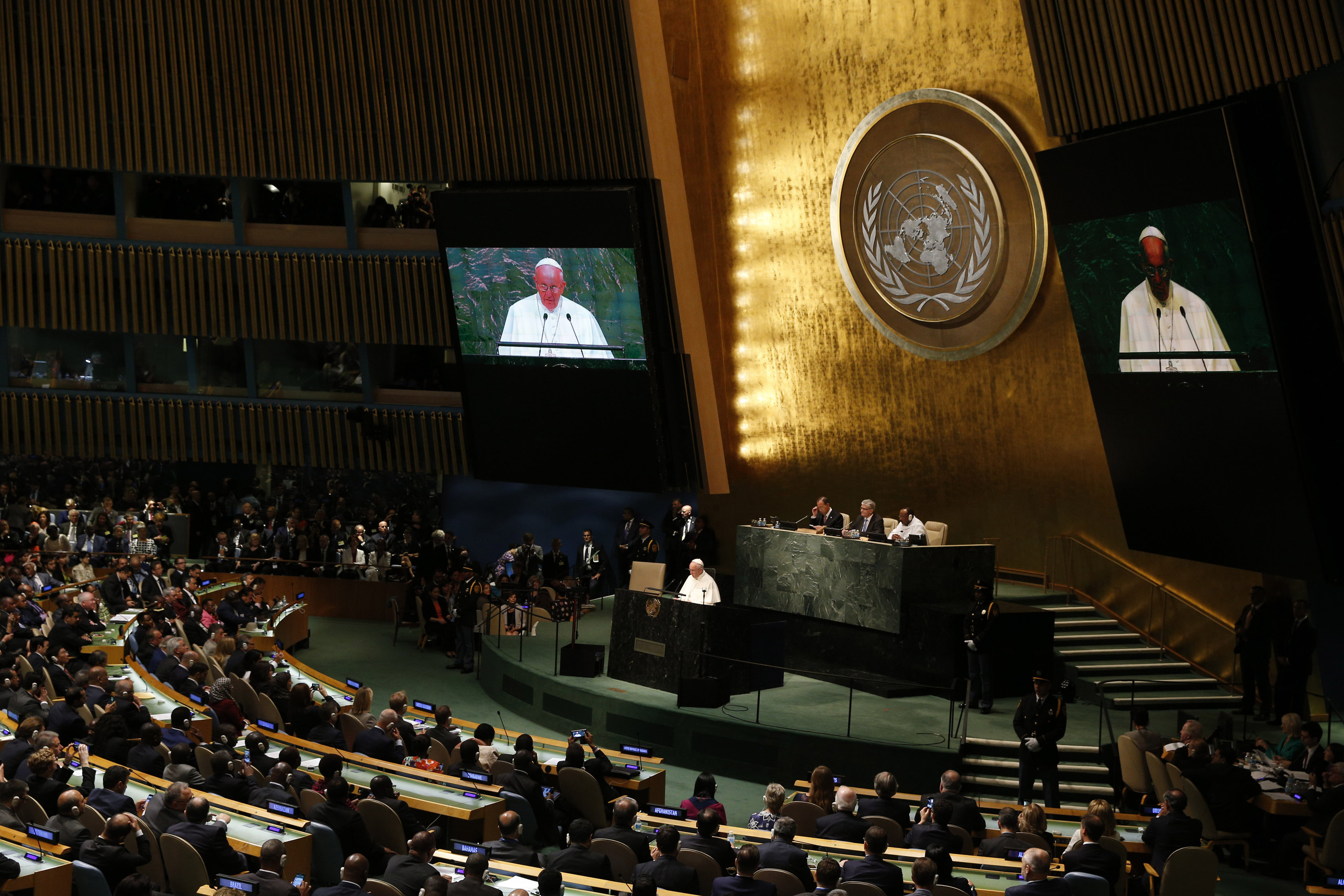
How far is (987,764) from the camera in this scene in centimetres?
1213

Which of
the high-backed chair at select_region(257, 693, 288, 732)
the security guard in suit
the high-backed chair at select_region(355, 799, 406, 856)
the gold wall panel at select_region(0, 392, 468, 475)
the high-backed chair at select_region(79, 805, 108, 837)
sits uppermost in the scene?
the gold wall panel at select_region(0, 392, 468, 475)

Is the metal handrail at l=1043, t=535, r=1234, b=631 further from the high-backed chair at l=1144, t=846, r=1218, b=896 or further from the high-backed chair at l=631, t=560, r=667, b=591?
the high-backed chair at l=1144, t=846, r=1218, b=896

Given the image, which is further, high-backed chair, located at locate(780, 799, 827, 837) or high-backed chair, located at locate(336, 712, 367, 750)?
high-backed chair, located at locate(336, 712, 367, 750)

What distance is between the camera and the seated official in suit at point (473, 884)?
7008 millimetres

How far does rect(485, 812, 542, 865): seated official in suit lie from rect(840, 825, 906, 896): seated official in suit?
198 centimetres

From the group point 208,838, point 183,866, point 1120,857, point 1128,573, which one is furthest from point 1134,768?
point 183,866

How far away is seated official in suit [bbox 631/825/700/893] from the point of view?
7.52 metres

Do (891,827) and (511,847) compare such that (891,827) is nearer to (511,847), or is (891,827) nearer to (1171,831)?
(1171,831)

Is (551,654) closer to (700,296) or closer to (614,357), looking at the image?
(614,357)

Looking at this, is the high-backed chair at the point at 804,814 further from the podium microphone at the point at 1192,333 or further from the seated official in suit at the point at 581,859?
the podium microphone at the point at 1192,333

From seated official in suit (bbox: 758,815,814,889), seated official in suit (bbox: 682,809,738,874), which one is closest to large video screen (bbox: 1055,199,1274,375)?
seated official in suit (bbox: 758,815,814,889)

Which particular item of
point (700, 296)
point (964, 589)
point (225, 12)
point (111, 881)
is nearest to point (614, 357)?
point (700, 296)

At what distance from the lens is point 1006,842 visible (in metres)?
8.41

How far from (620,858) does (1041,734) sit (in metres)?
4.47
